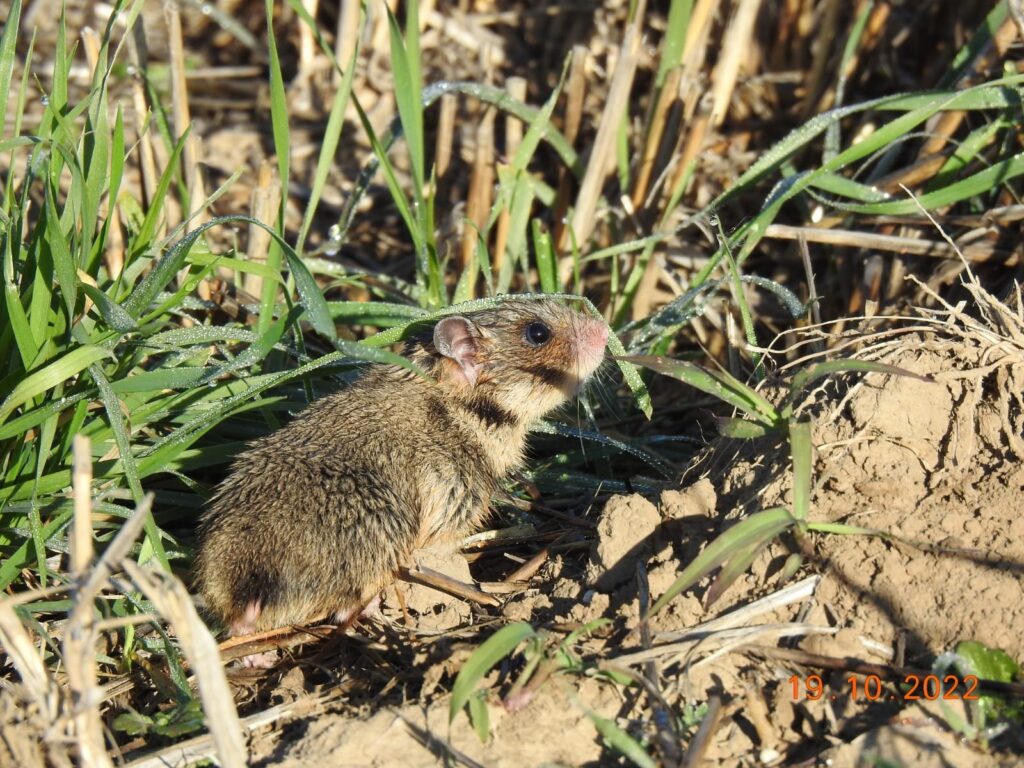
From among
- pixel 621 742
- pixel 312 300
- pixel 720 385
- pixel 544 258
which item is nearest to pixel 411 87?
pixel 544 258

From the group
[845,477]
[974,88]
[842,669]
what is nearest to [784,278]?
[974,88]

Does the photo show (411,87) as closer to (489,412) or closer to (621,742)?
(489,412)

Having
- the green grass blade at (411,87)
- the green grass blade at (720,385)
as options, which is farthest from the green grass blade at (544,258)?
the green grass blade at (720,385)

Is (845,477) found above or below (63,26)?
below

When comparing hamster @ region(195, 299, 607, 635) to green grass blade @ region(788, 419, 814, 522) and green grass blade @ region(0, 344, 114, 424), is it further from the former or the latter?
green grass blade @ region(788, 419, 814, 522)

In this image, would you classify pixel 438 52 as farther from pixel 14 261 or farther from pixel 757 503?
pixel 757 503

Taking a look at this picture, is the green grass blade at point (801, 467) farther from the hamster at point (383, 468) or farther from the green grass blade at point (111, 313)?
the green grass blade at point (111, 313)
